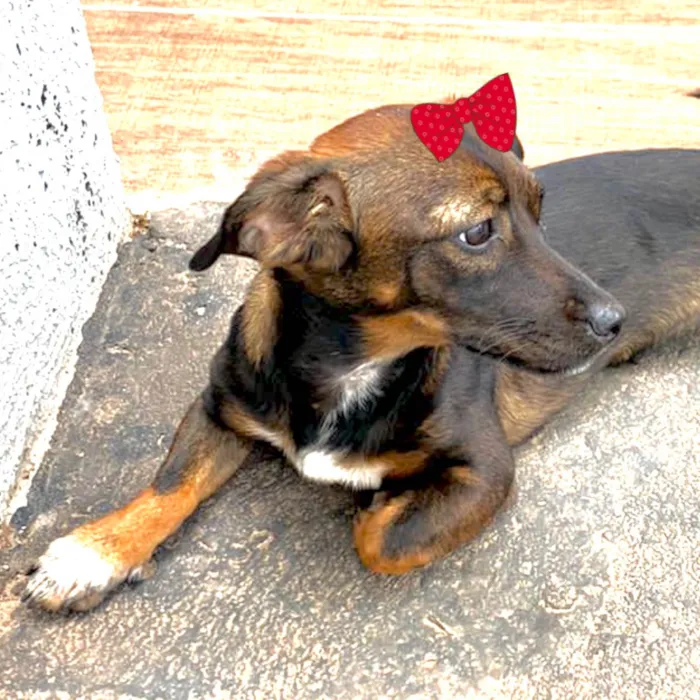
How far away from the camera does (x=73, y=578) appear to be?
2834 mm

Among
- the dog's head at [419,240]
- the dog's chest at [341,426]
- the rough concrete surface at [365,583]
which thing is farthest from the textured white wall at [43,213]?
the dog's chest at [341,426]

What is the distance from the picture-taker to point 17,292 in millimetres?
3088

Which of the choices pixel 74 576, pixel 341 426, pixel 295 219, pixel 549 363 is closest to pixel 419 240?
pixel 295 219

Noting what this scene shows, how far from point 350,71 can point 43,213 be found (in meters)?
2.26

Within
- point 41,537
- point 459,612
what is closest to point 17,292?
point 41,537

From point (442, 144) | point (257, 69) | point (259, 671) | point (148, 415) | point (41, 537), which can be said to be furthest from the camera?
point (257, 69)

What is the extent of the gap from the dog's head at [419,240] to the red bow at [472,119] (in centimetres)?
4

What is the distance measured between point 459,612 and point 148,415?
43.3 inches

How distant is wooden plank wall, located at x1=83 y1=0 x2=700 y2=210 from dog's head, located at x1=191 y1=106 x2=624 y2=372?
1.83 metres

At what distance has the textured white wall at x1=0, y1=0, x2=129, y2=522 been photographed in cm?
304

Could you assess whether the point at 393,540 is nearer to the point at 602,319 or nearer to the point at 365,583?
the point at 365,583

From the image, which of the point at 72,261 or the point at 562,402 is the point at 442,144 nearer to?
the point at 562,402

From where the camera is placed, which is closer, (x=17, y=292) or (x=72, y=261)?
(x=17, y=292)

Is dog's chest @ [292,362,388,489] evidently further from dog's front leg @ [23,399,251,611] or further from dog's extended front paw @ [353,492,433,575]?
dog's front leg @ [23,399,251,611]
